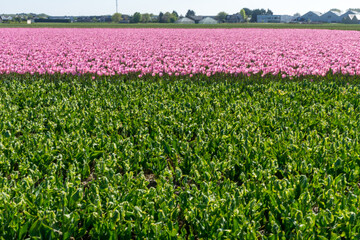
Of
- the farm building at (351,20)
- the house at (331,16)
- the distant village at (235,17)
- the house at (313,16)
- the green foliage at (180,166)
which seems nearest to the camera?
the green foliage at (180,166)

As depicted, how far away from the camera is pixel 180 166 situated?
15.5ft

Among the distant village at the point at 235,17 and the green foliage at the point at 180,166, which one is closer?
the green foliage at the point at 180,166

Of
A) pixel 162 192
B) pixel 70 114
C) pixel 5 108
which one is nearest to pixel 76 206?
pixel 162 192

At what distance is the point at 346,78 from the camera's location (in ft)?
34.0

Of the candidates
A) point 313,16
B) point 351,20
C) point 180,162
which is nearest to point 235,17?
point 351,20

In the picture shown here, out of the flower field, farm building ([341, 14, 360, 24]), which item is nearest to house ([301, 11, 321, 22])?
farm building ([341, 14, 360, 24])

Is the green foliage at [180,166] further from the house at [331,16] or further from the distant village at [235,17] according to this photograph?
the house at [331,16]

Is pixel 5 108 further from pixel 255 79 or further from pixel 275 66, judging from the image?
pixel 275 66

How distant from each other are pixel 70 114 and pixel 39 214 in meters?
3.65

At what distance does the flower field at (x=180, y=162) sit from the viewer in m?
3.21

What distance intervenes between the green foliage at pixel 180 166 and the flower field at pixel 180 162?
0.02 m

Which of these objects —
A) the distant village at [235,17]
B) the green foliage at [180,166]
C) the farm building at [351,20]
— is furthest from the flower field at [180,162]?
the farm building at [351,20]

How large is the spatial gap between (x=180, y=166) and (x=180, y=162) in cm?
59

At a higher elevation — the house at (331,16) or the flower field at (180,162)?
the house at (331,16)
